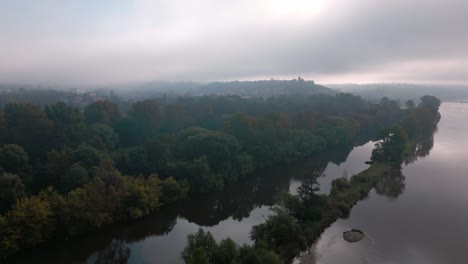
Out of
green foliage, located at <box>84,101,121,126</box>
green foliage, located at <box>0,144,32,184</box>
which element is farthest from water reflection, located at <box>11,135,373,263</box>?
green foliage, located at <box>84,101,121,126</box>

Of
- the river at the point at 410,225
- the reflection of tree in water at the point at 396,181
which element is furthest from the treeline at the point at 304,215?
the river at the point at 410,225

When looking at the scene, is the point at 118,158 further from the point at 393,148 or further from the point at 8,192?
the point at 393,148

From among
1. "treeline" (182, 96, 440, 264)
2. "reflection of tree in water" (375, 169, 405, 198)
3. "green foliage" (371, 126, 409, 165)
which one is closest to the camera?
"treeline" (182, 96, 440, 264)

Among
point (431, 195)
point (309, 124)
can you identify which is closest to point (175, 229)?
point (431, 195)

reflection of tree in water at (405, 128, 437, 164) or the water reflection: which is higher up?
the water reflection

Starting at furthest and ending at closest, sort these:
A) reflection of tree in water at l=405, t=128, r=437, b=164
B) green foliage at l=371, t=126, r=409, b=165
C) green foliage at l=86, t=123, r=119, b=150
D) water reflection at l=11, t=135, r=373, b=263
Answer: reflection of tree in water at l=405, t=128, r=437, b=164 < green foliage at l=371, t=126, r=409, b=165 < green foliage at l=86, t=123, r=119, b=150 < water reflection at l=11, t=135, r=373, b=263

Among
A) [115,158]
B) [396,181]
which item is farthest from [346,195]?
[115,158]

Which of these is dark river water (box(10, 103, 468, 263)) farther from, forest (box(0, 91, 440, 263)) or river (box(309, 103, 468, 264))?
forest (box(0, 91, 440, 263))
